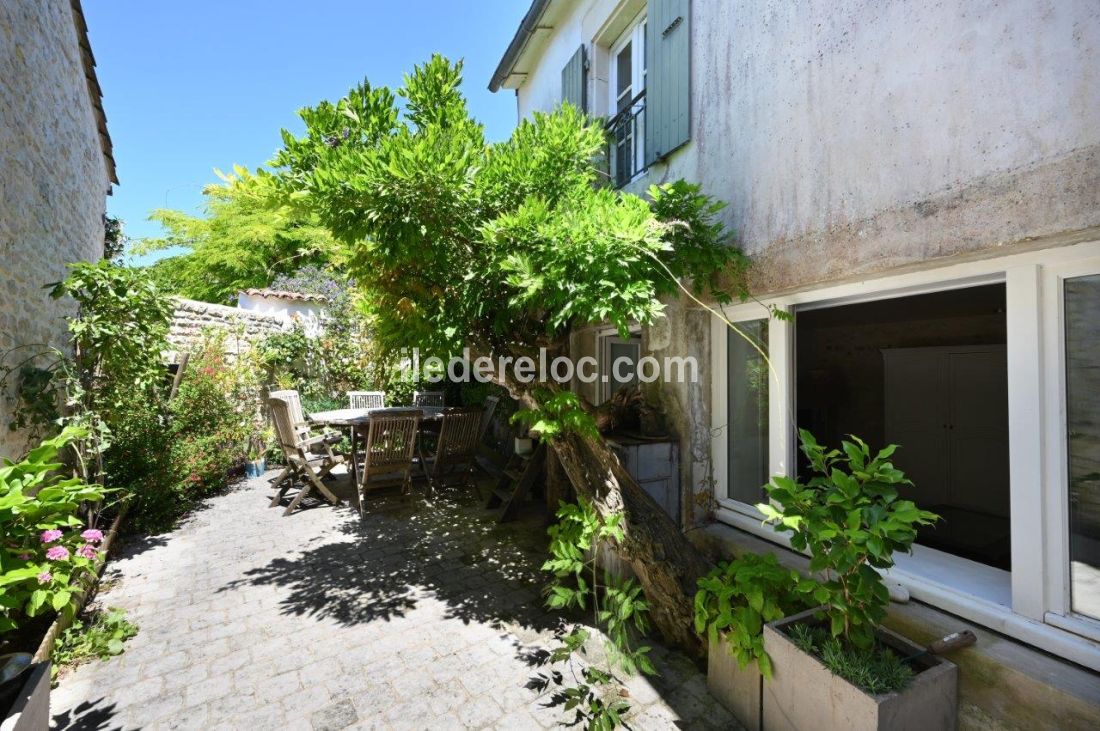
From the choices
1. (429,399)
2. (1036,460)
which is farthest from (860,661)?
(429,399)

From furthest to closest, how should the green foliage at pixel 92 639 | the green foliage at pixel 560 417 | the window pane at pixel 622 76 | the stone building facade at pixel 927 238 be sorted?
1. the window pane at pixel 622 76
2. the green foliage at pixel 560 417
3. the green foliage at pixel 92 639
4. the stone building facade at pixel 927 238

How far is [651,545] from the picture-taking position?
121 inches

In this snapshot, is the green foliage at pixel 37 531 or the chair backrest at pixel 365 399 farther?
the chair backrest at pixel 365 399

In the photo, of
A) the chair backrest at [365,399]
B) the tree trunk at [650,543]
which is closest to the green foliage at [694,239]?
the tree trunk at [650,543]

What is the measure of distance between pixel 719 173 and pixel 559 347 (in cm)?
185

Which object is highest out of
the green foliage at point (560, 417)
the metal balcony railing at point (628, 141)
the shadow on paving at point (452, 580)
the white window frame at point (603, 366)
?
the metal balcony railing at point (628, 141)

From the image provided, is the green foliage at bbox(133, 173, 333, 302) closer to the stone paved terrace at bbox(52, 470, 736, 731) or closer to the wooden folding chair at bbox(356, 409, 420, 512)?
the wooden folding chair at bbox(356, 409, 420, 512)

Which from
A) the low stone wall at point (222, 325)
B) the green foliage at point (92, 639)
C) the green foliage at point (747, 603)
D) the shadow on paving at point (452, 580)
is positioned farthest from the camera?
the low stone wall at point (222, 325)

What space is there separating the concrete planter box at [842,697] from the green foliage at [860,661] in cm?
3

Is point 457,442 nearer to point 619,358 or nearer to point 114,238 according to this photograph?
point 619,358

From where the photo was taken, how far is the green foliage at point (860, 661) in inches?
71.7

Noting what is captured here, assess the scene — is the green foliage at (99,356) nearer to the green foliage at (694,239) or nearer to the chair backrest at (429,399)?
the chair backrest at (429,399)

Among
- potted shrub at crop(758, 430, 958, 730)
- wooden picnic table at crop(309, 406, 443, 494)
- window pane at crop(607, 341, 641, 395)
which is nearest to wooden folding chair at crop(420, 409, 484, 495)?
wooden picnic table at crop(309, 406, 443, 494)

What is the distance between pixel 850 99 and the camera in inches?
95.8
